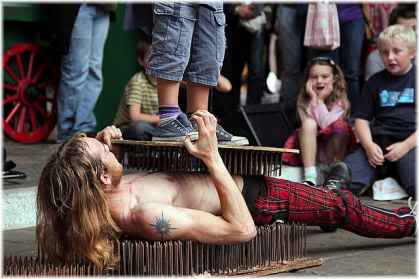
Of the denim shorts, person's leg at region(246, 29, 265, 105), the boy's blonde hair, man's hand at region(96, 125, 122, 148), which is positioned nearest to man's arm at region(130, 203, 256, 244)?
man's hand at region(96, 125, 122, 148)

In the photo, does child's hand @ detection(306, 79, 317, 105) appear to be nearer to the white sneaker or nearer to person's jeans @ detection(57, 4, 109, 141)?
the white sneaker

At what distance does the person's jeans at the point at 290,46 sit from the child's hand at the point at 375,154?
121 centimetres

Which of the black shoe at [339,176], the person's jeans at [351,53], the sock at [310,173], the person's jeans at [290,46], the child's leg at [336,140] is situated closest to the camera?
the black shoe at [339,176]

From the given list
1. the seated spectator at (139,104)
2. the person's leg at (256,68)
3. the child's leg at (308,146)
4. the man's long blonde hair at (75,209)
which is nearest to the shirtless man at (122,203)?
the man's long blonde hair at (75,209)

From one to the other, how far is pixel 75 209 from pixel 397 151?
2893 mm

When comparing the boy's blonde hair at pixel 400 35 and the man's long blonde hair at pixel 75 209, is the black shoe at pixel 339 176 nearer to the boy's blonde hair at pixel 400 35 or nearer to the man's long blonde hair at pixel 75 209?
the boy's blonde hair at pixel 400 35

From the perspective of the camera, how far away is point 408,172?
5.86m

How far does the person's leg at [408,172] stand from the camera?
19.1ft

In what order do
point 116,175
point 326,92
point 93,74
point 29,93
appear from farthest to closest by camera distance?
point 29,93 < point 93,74 < point 326,92 < point 116,175

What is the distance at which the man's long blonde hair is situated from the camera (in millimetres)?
3547

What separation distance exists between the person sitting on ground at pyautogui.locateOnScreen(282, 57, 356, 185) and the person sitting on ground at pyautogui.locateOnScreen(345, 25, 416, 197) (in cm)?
22

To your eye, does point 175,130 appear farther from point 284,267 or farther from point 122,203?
point 284,267

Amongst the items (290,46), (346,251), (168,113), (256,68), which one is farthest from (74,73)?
(346,251)

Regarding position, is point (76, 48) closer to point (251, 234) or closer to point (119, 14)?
point (119, 14)
